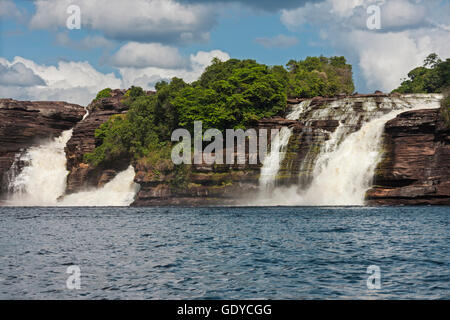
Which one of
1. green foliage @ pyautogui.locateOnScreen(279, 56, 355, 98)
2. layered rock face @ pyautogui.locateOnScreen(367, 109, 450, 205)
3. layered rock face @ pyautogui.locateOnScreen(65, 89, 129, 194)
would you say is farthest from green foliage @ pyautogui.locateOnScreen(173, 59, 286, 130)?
layered rock face @ pyautogui.locateOnScreen(367, 109, 450, 205)

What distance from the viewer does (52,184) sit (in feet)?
308

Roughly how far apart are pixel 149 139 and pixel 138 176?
7.80 metres

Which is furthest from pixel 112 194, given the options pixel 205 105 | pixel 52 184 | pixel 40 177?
pixel 205 105

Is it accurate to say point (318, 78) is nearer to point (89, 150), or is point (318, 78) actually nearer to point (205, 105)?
point (205, 105)

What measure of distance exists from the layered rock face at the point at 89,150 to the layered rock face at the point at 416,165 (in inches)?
1781

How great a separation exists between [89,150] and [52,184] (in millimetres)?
8610

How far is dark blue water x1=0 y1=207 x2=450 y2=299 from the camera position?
19.0 metres

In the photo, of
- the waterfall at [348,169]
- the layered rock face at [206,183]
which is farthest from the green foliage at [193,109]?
the waterfall at [348,169]

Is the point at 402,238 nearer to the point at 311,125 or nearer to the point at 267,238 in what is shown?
the point at 267,238

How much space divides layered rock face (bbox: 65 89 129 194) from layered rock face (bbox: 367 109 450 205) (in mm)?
45237

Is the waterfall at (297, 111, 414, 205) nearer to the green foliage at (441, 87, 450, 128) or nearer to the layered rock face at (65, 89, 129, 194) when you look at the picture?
the green foliage at (441, 87, 450, 128)

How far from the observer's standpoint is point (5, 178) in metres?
93.0

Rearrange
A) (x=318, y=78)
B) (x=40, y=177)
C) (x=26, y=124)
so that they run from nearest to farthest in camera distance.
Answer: (x=40, y=177), (x=26, y=124), (x=318, y=78)
